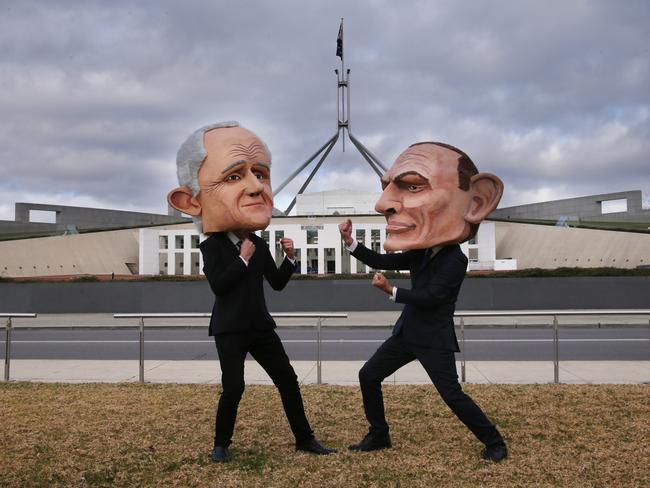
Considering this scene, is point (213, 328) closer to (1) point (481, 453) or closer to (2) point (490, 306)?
(1) point (481, 453)

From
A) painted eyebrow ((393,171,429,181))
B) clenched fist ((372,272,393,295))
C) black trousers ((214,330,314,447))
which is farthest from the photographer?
painted eyebrow ((393,171,429,181))

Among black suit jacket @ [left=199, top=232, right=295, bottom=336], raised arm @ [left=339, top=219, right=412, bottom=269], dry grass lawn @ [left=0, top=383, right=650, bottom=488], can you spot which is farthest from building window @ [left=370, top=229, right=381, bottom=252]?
black suit jacket @ [left=199, top=232, right=295, bottom=336]

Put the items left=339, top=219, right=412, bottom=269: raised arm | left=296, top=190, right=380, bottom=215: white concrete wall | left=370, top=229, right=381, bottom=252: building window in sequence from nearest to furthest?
left=339, top=219, right=412, bottom=269: raised arm
left=370, top=229, right=381, bottom=252: building window
left=296, top=190, right=380, bottom=215: white concrete wall

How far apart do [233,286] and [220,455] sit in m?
1.19

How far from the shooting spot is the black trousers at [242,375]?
425 cm

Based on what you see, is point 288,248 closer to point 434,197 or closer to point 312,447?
point 434,197

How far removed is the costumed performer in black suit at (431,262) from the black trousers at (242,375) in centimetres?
50

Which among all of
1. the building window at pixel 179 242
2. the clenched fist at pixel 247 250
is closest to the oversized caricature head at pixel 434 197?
the clenched fist at pixel 247 250

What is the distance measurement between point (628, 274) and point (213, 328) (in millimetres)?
16859

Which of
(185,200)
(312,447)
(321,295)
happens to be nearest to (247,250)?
(185,200)

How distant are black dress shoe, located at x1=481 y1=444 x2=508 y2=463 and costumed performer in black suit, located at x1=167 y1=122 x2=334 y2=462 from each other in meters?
1.09

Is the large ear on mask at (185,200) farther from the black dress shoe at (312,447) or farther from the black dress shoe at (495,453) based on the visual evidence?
the black dress shoe at (495,453)

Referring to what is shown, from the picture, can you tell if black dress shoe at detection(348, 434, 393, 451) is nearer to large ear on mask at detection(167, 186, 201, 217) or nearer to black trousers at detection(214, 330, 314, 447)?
black trousers at detection(214, 330, 314, 447)

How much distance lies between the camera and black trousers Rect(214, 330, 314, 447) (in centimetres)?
425
